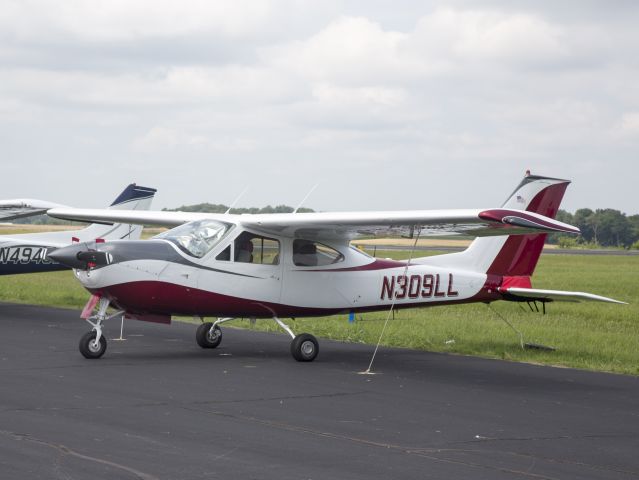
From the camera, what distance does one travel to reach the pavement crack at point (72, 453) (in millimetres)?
6660

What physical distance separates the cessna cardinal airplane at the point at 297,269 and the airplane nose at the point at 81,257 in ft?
0.05

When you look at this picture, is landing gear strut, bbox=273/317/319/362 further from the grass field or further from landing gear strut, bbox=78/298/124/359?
the grass field

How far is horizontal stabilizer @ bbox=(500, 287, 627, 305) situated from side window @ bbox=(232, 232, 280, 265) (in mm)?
3673

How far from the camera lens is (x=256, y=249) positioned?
14.1 m

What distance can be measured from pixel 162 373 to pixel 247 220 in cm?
285

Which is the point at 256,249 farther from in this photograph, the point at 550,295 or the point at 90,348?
the point at 550,295

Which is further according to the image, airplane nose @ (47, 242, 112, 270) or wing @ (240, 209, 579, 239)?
airplane nose @ (47, 242, 112, 270)

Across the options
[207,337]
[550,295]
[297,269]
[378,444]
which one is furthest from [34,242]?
[378,444]

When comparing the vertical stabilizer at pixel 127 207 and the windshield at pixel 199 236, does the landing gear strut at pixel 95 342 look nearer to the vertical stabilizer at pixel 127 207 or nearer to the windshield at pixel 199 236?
the windshield at pixel 199 236

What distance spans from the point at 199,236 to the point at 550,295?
5132mm

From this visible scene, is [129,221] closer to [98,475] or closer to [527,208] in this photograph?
A: [527,208]

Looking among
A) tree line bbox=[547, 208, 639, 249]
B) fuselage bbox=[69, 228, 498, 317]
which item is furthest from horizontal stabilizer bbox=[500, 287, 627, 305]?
tree line bbox=[547, 208, 639, 249]

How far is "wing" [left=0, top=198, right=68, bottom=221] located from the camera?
70.2 ft

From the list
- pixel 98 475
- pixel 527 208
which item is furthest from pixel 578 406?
pixel 98 475
